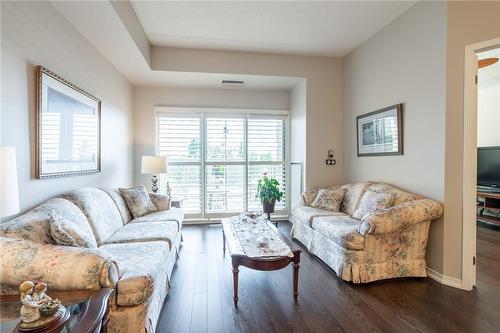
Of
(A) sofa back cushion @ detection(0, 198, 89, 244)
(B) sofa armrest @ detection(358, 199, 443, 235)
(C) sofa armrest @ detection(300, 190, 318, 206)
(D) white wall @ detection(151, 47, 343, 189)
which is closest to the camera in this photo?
(A) sofa back cushion @ detection(0, 198, 89, 244)

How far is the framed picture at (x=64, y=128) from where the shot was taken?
2047mm

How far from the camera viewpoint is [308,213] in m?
3.51

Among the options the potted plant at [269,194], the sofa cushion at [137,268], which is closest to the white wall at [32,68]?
the sofa cushion at [137,268]

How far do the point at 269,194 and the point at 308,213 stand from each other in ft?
4.27

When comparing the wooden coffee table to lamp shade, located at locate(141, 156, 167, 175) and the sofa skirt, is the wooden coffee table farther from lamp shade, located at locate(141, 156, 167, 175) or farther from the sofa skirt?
lamp shade, located at locate(141, 156, 167, 175)

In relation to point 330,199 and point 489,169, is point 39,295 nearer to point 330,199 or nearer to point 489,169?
point 330,199

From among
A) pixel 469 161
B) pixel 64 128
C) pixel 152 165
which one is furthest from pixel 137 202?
pixel 469 161

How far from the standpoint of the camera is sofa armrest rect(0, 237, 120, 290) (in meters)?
1.29

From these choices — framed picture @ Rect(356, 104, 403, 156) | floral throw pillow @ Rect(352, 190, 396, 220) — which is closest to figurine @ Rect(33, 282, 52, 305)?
floral throw pillow @ Rect(352, 190, 396, 220)

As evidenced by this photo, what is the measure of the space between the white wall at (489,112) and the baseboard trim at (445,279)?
3869 millimetres

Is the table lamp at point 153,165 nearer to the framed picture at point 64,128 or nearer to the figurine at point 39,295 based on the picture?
the framed picture at point 64,128

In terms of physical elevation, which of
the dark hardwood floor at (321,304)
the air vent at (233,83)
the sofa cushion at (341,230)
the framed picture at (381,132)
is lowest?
the dark hardwood floor at (321,304)

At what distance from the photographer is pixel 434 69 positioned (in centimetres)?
264

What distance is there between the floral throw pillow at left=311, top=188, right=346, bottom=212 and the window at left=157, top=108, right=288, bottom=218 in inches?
55.8
